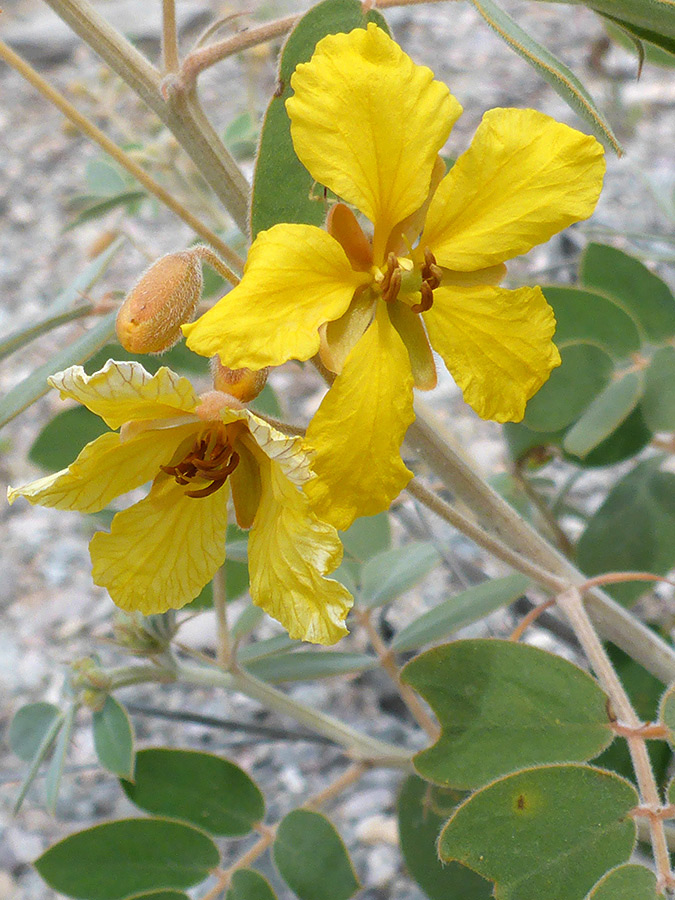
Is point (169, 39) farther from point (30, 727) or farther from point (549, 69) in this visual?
point (30, 727)

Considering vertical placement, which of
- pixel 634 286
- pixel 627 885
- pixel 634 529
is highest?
pixel 634 286

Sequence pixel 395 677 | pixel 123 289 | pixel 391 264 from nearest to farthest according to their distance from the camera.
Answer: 1. pixel 391 264
2. pixel 395 677
3. pixel 123 289

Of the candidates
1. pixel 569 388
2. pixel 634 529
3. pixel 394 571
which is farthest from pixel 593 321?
pixel 394 571

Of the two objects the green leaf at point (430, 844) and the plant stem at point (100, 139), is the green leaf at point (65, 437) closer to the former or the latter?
the plant stem at point (100, 139)

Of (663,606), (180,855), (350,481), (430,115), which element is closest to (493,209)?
(430,115)

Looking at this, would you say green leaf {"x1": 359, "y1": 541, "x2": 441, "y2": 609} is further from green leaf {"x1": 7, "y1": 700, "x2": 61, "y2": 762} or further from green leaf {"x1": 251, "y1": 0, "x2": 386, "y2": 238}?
green leaf {"x1": 251, "y1": 0, "x2": 386, "y2": 238}

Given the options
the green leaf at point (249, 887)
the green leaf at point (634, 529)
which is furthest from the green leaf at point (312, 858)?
the green leaf at point (634, 529)
